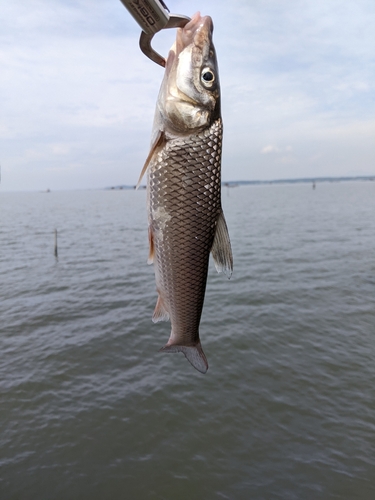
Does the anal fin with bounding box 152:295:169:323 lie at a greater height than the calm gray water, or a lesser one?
greater

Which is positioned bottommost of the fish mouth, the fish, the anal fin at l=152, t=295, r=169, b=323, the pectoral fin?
the anal fin at l=152, t=295, r=169, b=323

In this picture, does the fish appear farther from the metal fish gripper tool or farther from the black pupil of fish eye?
the metal fish gripper tool

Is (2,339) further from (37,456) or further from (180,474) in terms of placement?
(180,474)

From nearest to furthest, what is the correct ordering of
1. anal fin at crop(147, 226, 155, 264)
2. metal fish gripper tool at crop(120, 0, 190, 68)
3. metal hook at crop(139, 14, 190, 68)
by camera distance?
metal fish gripper tool at crop(120, 0, 190, 68) → metal hook at crop(139, 14, 190, 68) → anal fin at crop(147, 226, 155, 264)

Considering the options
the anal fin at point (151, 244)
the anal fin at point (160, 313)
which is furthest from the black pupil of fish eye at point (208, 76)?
the anal fin at point (160, 313)

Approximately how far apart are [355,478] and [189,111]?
752 centimetres

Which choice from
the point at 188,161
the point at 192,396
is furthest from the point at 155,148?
the point at 192,396

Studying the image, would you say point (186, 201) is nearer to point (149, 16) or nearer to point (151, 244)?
point (151, 244)

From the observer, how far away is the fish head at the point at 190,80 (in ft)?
7.48

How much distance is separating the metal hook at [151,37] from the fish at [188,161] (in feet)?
0.25

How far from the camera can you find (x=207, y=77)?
7.77 ft

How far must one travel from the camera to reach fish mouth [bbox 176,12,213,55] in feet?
7.43

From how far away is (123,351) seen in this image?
430 inches

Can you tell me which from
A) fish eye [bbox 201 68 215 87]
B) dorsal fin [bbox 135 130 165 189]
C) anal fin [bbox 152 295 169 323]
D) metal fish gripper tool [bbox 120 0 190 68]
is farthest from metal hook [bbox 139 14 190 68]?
anal fin [bbox 152 295 169 323]
